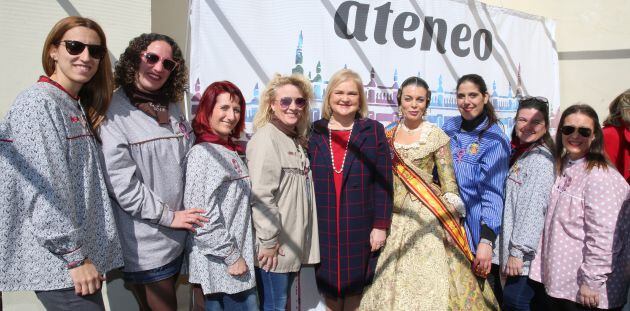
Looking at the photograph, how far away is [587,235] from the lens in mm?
2078

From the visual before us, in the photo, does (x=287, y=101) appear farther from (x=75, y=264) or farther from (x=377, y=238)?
(x=75, y=264)

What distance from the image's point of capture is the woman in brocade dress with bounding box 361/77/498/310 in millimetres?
2357

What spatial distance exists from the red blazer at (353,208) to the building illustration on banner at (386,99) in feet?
1.66

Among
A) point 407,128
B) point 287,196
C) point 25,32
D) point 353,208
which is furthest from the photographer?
point 407,128

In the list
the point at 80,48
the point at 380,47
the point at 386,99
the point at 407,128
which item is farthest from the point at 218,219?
the point at 380,47

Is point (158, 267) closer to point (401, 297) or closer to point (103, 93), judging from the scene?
point (103, 93)

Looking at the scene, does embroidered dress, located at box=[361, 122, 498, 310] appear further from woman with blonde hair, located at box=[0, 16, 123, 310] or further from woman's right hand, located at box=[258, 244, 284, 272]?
woman with blonde hair, located at box=[0, 16, 123, 310]

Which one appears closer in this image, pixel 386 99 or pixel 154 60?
pixel 154 60

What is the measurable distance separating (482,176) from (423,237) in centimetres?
55

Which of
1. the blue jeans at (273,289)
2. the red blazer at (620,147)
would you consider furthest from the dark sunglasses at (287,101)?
the red blazer at (620,147)

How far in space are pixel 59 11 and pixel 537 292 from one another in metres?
3.27

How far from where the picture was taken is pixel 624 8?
5.36 m

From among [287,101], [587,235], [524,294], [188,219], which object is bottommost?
[524,294]

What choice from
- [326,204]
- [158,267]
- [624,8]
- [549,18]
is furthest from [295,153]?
[624,8]
